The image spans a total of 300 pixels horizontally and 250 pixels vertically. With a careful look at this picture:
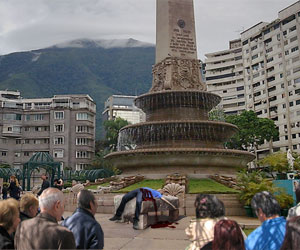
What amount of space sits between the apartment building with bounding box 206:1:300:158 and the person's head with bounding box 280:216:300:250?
73.0 m

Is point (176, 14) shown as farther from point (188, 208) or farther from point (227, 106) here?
point (227, 106)

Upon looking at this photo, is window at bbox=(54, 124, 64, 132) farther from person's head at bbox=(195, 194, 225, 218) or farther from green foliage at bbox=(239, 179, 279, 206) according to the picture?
person's head at bbox=(195, 194, 225, 218)

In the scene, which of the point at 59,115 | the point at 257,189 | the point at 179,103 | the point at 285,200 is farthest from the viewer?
the point at 59,115

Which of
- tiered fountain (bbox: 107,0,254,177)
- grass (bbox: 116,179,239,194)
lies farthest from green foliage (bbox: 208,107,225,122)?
grass (bbox: 116,179,239,194)

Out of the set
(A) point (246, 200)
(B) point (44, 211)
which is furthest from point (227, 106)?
(B) point (44, 211)

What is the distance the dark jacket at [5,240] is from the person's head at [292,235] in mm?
3100

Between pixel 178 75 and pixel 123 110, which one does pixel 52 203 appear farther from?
pixel 123 110

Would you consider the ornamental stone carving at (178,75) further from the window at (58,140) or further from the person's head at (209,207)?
the window at (58,140)

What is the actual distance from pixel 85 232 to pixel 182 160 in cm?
1872

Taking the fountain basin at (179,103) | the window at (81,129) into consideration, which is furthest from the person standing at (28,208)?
the window at (81,129)

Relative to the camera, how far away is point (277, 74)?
7950 centimetres

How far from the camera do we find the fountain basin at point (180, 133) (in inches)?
963

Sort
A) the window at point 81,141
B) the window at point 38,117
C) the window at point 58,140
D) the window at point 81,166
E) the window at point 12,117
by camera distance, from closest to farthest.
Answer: the window at point 58,140 → the window at point 81,166 → the window at point 12,117 → the window at point 81,141 → the window at point 38,117

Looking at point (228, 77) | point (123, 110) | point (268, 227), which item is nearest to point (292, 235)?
point (268, 227)
